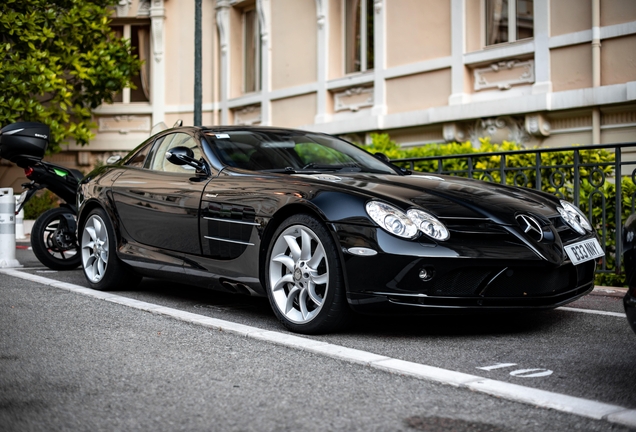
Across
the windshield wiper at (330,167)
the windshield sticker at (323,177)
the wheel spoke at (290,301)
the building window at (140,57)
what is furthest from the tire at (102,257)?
the building window at (140,57)

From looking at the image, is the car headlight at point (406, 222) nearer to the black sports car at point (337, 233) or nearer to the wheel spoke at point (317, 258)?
the black sports car at point (337, 233)

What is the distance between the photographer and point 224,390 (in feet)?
11.9

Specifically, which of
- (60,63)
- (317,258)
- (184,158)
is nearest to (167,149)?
(184,158)

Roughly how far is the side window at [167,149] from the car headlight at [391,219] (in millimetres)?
1869

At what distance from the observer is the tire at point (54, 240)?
28.2 ft

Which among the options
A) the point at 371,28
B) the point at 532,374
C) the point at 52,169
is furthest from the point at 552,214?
the point at 371,28

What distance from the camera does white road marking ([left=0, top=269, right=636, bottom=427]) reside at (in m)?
3.21

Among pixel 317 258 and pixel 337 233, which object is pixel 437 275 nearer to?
pixel 337 233

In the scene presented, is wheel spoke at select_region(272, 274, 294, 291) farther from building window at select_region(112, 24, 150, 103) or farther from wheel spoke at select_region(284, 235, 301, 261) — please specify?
building window at select_region(112, 24, 150, 103)

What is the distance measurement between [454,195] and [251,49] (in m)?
14.5

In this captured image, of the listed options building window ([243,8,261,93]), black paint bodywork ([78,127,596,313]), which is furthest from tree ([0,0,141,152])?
black paint bodywork ([78,127,596,313])

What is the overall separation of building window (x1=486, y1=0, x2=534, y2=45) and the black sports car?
260 inches

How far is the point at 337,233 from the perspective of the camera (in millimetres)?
4676

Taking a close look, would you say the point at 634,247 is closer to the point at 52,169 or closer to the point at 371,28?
the point at 52,169
